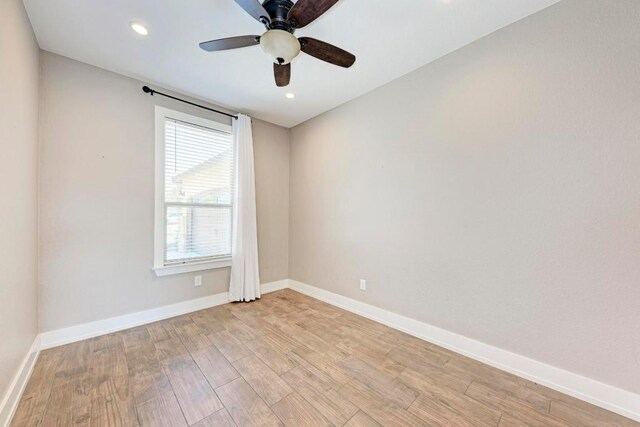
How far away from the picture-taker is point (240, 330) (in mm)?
2533

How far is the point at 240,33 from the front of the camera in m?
2.01

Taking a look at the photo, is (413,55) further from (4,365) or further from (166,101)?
(4,365)

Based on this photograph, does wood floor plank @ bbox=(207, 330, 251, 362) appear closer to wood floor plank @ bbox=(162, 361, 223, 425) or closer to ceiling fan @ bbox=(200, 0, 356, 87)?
wood floor plank @ bbox=(162, 361, 223, 425)

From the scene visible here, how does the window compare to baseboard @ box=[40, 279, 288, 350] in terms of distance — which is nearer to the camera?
baseboard @ box=[40, 279, 288, 350]

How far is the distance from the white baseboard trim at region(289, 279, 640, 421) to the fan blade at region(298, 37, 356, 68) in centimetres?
248

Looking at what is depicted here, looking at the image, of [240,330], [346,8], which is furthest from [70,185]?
[346,8]

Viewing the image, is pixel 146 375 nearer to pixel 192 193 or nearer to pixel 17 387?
pixel 17 387

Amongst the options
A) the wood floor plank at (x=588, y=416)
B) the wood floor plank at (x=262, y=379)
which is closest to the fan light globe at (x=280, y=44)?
the wood floor plank at (x=262, y=379)

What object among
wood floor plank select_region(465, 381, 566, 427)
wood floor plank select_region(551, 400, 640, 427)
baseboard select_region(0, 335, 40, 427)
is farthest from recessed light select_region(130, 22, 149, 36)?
wood floor plank select_region(551, 400, 640, 427)

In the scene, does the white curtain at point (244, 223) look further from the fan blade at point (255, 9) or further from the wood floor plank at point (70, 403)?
the fan blade at point (255, 9)

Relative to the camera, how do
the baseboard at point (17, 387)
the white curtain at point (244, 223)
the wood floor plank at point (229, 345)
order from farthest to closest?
the white curtain at point (244, 223), the wood floor plank at point (229, 345), the baseboard at point (17, 387)

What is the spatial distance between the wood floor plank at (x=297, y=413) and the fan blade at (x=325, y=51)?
240cm

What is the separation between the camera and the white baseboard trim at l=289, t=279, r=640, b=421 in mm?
1493

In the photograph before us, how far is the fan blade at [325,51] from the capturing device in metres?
1.67
